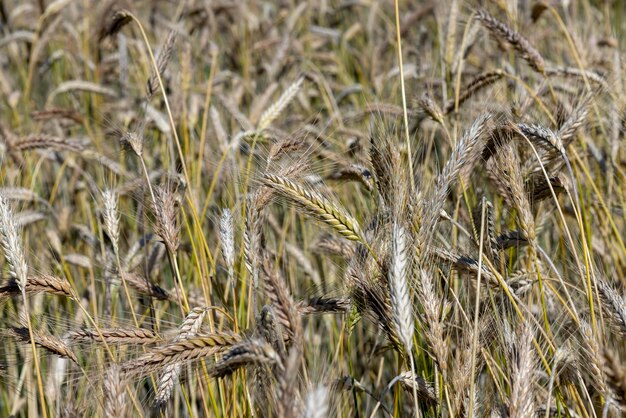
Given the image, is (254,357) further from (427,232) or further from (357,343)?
(357,343)

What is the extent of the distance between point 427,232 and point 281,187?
33cm

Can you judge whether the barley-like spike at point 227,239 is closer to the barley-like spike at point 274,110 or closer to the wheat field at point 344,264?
the wheat field at point 344,264

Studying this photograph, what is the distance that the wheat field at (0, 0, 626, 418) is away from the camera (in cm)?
145

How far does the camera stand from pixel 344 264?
248 cm

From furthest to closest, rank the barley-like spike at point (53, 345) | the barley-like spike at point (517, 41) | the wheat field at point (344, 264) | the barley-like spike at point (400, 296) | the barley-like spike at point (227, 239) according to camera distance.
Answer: the barley-like spike at point (517, 41), the barley-like spike at point (227, 239), the barley-like spike at point (53, 345), the wheat field at point (344, 264), the barley-like spike at point (400, 296)

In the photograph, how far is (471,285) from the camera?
5.95 ft

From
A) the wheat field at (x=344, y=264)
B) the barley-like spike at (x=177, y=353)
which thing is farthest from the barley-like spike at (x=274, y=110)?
the barley-like spike at (x=177, y=353)

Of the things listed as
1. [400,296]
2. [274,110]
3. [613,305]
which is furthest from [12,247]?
[613,305]

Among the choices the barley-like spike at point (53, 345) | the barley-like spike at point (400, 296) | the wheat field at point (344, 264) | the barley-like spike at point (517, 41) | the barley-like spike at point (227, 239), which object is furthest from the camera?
the barley-like spike at point (517, 41)

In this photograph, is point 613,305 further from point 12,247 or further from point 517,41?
point 12,247

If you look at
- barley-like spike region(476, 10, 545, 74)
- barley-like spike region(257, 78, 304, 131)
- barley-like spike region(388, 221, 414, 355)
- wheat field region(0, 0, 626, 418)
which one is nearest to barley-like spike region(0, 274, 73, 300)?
wheat field region(0, 0, 626, 418)

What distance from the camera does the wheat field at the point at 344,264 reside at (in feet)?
4.76

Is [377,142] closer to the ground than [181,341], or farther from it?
farther from it

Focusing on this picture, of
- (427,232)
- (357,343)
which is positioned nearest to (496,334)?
(427,232)
